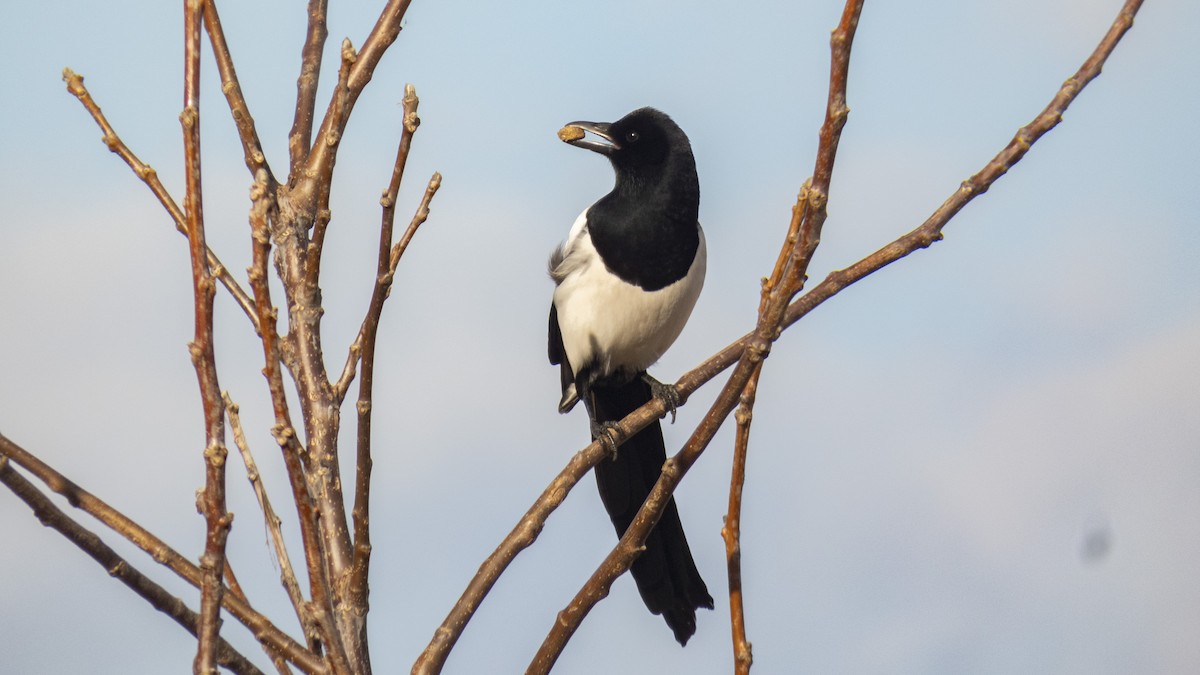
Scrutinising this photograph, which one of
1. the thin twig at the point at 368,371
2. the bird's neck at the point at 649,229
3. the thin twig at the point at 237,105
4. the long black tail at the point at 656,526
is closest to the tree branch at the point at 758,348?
the thin twig at the point at 368,371

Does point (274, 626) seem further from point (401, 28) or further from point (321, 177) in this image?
point (401, 28)

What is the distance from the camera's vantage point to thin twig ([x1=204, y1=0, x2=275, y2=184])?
1.94m

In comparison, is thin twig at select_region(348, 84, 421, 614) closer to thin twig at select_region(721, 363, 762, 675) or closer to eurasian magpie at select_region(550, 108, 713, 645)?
thin twig at select_region(721, 363, 762, 675)

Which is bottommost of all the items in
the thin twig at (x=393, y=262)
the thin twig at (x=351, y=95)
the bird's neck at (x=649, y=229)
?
the thin twig at (x=393, y=262)

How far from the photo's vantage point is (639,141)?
14.9ft

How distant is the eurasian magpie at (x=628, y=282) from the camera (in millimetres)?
4285

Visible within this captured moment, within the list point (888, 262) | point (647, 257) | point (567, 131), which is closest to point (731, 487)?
point (888, 262)

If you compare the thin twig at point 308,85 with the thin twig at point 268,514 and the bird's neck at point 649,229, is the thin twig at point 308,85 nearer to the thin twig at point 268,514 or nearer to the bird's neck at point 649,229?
the thin twig at point 268,514

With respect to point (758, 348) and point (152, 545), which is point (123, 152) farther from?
point (758, 348)

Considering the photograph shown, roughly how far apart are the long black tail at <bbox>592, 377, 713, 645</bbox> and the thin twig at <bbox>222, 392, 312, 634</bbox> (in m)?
1.91

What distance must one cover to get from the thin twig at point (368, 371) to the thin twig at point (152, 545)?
123 mm

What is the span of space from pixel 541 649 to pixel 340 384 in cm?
46

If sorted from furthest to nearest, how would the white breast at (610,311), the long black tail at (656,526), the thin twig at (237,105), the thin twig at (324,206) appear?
1. the white breast at (610,311)
2. the long black tail at (656,526)
3. the thin twig at (237,105)
4. the thin twig at (324,206)

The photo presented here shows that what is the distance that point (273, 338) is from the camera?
59.3 inches
